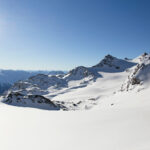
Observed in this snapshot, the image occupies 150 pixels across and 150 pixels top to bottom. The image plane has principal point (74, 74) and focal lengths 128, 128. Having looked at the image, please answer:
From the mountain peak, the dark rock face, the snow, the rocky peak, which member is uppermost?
the mountain peak

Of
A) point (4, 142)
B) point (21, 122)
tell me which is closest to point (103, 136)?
point (4, 142)

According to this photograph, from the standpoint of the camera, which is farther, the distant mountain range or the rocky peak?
the rocky peak

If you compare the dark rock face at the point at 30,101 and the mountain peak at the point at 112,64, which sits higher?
the mountain peak at the point at 112,64

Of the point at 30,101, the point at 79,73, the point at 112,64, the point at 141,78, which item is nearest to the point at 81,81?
the point at 79,73

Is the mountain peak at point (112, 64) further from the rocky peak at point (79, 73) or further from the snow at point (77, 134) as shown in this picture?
the snow at point (77, 134)

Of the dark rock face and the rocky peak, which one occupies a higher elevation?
the rocky peak

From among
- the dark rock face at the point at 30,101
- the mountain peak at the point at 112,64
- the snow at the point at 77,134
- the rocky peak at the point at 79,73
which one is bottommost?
the dark rock face at the point at 30,101

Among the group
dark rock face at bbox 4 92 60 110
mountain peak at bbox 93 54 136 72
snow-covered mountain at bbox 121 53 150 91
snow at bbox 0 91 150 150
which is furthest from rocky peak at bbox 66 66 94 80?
snow at bbox 0 91 150 150

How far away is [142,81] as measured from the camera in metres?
40.7

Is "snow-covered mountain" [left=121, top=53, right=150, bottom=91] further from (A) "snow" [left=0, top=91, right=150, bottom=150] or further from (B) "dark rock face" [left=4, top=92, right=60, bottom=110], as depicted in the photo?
(A) "snow" [left=0, top=91, right=150, bottom=150]

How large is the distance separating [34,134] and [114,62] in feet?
456

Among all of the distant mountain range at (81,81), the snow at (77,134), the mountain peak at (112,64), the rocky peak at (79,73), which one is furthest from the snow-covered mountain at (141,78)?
the mountain peak at (112,64)

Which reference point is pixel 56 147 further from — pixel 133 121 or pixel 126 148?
pixel 133 121

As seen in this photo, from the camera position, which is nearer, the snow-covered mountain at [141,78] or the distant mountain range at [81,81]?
the snow-covered mountain at [141,78]
